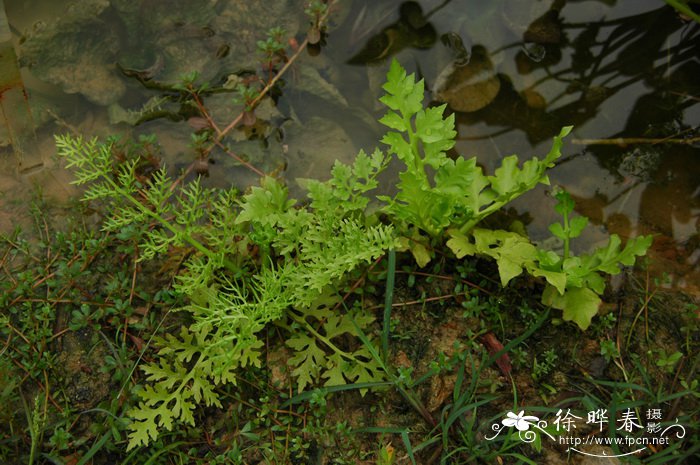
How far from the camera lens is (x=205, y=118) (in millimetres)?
2979

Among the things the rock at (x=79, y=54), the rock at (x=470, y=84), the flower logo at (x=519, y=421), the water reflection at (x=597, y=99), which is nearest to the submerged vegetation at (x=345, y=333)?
the flower logo at (x=519, y=421)

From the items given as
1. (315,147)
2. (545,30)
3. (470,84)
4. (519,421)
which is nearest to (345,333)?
(519,421)

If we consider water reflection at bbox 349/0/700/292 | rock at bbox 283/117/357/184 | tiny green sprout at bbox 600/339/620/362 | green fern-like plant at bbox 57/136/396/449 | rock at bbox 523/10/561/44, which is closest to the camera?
green fern-like plant at bbox 57/136/396/449

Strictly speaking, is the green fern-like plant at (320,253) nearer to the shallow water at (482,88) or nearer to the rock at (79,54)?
the shallow water at (482,88)

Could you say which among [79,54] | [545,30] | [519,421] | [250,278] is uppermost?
[79,54]

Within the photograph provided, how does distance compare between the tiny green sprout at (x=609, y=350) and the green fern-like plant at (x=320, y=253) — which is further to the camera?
the tiny green sprout at (x=609, y=350)

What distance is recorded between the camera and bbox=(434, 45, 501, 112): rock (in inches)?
115

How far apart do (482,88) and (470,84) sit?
0.21 ft

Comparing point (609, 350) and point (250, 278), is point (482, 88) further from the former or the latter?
point (250, 278)

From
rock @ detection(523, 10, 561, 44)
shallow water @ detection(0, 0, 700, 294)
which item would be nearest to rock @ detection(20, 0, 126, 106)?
shallow water @ detection(0, 0, 700, 294)

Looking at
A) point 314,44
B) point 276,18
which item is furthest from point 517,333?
point 276,18

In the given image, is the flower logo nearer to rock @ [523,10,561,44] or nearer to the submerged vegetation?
the submerged vegetation

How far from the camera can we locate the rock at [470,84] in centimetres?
293

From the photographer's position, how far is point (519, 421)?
7.24 feet
